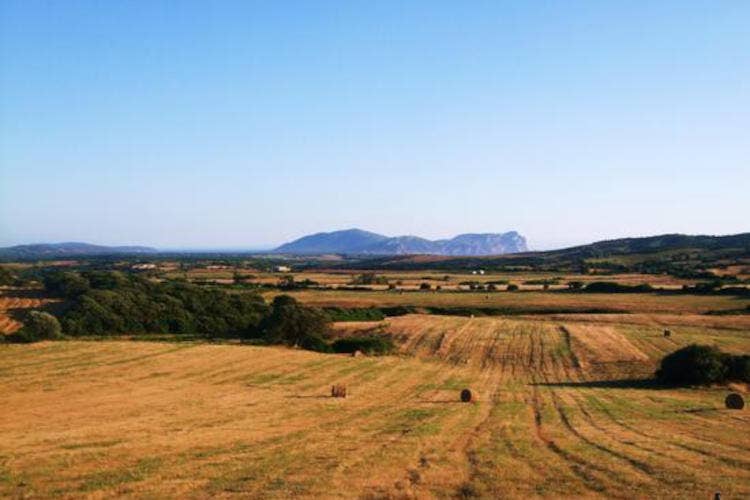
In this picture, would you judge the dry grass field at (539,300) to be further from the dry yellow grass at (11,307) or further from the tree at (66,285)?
the dry yellow grass at (11,307)

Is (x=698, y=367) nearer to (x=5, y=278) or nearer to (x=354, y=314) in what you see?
(x=354, y=314)

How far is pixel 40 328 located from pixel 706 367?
51.3 metres

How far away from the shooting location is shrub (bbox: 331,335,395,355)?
2148 inches

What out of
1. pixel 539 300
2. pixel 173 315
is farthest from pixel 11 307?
pixel 539 300

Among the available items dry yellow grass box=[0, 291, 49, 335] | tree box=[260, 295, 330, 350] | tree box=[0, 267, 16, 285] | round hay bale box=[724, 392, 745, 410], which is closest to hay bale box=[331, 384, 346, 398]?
round hay bale box=[724, 392, 745, 410]

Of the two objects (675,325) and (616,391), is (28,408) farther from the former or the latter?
(675,325)

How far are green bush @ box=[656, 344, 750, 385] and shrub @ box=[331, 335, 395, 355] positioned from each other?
75.0 feet

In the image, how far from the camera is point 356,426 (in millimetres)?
25531

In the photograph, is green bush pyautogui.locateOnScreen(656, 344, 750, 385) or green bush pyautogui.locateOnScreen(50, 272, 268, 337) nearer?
green bush pyautogui.locateOnScreen(656, 344, 750, 385)

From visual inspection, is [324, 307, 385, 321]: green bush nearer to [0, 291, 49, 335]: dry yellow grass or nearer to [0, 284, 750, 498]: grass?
[0, 284, 750, 498]: grass

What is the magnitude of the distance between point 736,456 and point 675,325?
4983cm

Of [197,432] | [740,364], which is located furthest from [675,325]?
[197,432]

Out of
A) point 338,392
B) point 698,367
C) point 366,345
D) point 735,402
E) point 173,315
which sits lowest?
point 366,345

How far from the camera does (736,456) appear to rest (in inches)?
777
